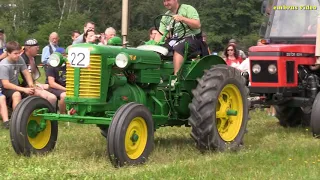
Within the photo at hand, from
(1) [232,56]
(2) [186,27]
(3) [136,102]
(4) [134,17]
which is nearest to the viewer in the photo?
(3) [136,102]

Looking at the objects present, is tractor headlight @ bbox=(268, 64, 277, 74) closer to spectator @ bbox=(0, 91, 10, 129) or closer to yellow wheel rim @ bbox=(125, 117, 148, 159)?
yellow wheel rim @ bbox=(125, 117, 148, 159)

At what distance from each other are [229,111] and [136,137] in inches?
66.8

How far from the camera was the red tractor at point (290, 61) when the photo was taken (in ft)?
30.2

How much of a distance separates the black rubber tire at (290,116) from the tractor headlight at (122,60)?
4.51 metres

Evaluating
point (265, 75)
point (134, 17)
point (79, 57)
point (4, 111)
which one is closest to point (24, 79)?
point (4, 111)

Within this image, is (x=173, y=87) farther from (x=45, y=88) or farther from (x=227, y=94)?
(x=45, y=88)

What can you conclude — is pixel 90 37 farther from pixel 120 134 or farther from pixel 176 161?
pixel 120 134

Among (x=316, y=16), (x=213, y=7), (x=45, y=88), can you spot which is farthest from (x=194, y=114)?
(x=213, y=7)

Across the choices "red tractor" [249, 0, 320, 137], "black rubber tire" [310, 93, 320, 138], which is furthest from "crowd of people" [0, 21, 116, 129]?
"black rubber tire" [310, 93, 320, 138]

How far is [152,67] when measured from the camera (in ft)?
23.0

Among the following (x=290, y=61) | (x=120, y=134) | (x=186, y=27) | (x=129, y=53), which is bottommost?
(x=120, y=134)

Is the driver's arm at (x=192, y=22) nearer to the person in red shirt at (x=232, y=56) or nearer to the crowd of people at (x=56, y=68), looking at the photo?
the crowd of people at (x=56, y=68)

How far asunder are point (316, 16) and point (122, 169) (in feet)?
16.4

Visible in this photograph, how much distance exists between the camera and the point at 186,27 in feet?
24.8
